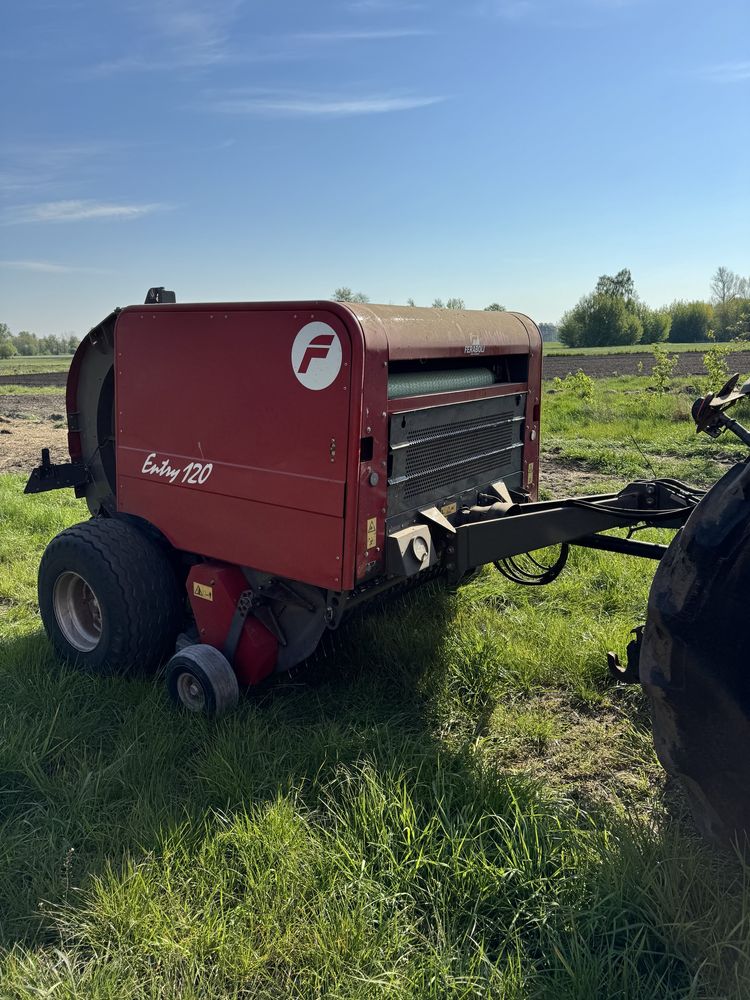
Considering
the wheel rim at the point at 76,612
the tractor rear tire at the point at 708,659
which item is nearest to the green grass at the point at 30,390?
the wheel rim at the point at 76,612

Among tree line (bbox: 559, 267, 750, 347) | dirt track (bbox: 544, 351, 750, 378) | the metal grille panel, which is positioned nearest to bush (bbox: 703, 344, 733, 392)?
dirt track (bbox: 544, 351, 750, 378)

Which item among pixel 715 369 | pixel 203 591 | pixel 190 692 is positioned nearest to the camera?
pixel 190 692

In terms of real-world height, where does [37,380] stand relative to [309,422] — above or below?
above

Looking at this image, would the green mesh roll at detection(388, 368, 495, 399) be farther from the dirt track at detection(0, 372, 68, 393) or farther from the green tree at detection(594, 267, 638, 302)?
the green tree at detection(594, 267, 638, 302)

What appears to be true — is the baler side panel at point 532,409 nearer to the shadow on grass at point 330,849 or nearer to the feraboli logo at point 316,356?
the shadow on grass at point 330,849

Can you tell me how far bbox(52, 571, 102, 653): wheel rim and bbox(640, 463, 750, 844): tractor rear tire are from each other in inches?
116

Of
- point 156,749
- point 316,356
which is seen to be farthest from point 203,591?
point 316,356

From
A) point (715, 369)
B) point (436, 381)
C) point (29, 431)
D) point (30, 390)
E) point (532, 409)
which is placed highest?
point (715, 369)

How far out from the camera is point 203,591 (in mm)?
3646

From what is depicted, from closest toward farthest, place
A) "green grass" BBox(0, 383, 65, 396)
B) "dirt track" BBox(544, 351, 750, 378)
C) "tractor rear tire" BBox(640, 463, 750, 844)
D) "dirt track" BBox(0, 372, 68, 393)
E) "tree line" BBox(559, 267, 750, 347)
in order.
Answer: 1. "tractor rear tire" BBox(640, 463, 750, 844)
2. "dirt track" BBox(544, 351, 750, 378)
3. "green grass" BBox(0, 383, 65, 396)
4. "dirt track" BBox(0, 372, 68, 393)
5. "tree line" BBox(559, 267, 750, 347)

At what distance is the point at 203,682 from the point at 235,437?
111cm

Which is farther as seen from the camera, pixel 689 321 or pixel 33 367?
pixel 689 321

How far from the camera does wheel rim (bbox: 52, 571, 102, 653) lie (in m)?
4.07

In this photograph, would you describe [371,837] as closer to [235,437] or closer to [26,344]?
[235,437]
